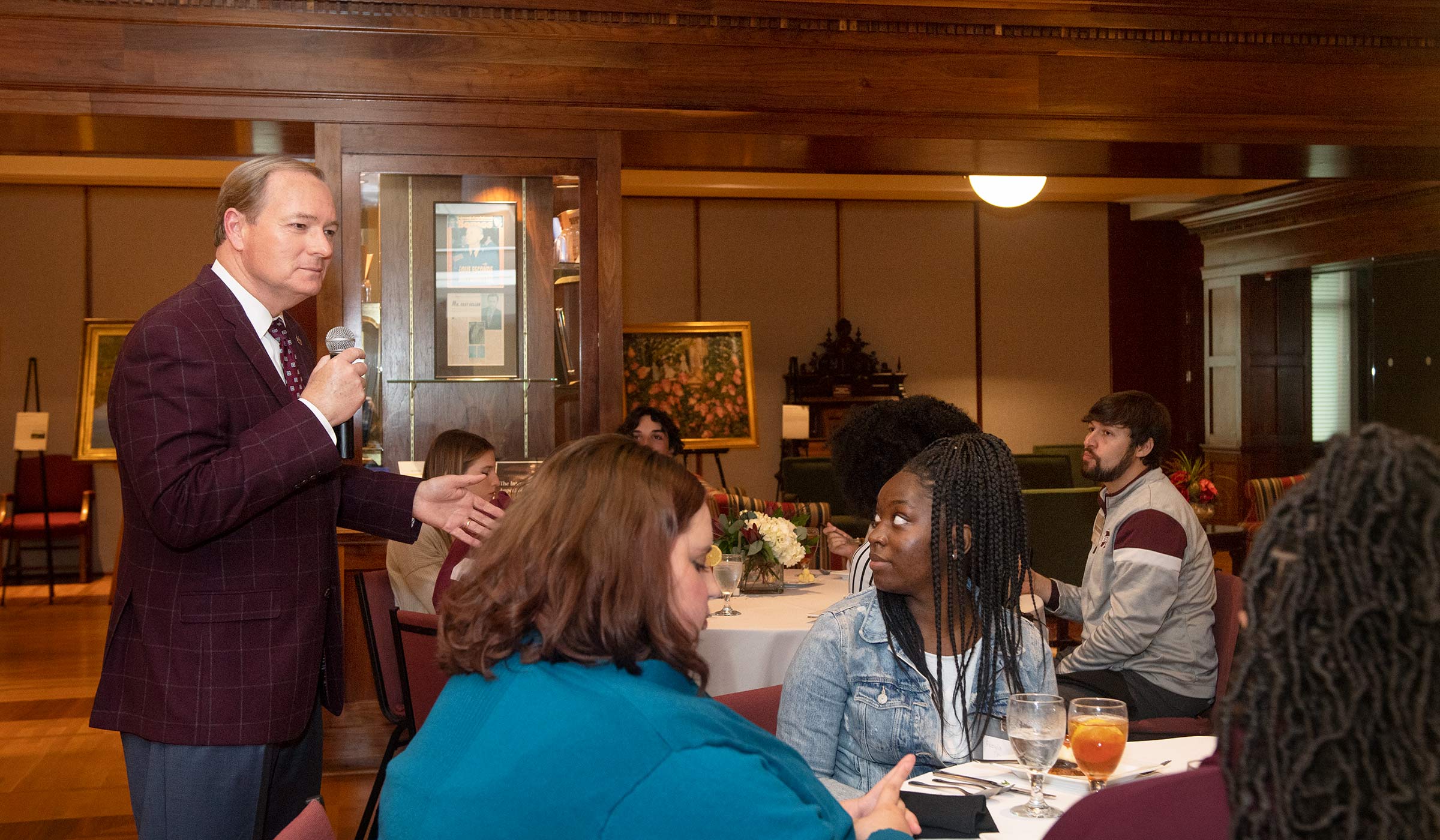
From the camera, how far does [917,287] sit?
11742 mm

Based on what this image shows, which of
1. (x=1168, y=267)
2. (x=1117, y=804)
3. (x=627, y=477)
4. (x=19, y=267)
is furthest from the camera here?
(x=1168, y=267)

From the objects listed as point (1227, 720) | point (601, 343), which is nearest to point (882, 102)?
point (601, 343)

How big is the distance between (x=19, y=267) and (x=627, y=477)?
1052 cm

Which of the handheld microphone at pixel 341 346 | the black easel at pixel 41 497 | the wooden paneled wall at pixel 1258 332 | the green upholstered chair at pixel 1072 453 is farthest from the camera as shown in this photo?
the green upholstered chair at pixel 1072 453

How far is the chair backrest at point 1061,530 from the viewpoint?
22.5 feet

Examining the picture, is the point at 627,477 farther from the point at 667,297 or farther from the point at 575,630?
the point at 667,297

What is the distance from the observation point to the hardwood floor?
4070mm

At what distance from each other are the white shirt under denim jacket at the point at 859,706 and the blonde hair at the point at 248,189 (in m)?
1.20

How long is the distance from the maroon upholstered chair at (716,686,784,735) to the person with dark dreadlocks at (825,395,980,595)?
0.89 m

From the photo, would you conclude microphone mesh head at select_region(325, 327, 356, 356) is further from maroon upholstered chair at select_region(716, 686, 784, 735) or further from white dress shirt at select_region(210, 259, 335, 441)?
maroon upholstered chair at select_region(716, 686, 784, 735)

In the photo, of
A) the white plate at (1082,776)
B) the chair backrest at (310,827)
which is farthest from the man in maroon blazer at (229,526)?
the white plate at (1082,776)

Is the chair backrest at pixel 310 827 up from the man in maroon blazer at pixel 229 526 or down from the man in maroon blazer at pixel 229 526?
down

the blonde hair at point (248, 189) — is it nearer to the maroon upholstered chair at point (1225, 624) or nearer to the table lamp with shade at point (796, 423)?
the maroon upholstered chair at point (1225, 624)

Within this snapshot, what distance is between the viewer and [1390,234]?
29.1 feet
